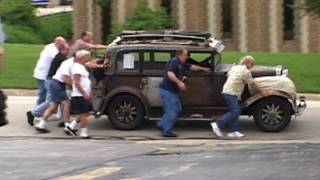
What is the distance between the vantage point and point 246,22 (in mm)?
43844

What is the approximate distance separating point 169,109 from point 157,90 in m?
0.62

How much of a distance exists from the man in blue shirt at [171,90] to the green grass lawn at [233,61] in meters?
6.06

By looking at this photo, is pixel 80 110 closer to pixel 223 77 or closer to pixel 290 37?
pixel 223 77

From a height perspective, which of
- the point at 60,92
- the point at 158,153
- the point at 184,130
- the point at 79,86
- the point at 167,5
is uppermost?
the point at 167,5

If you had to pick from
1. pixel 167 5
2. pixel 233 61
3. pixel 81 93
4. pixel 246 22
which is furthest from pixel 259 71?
pixel 167 5

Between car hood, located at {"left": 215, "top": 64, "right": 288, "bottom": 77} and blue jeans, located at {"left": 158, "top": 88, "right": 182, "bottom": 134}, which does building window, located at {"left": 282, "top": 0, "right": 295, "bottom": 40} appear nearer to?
car hood, located at {"left": 215, "top": 64, "right": 288, "bottom": 77}

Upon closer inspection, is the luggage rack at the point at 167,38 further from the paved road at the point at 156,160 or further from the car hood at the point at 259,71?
the paved road at the point at 156,160

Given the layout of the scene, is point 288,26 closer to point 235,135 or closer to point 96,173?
point 235,135

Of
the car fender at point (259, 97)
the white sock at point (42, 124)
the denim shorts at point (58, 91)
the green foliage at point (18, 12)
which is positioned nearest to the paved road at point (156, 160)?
the white sock at point (42, 124)

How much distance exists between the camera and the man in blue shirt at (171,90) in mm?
13164

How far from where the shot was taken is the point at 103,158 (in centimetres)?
1071

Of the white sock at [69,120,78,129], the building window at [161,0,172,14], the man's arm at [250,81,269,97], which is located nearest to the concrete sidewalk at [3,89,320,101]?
the man's arm at [250,81,269,97]

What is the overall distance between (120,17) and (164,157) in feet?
112

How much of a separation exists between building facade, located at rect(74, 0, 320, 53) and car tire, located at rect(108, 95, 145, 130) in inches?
1195
